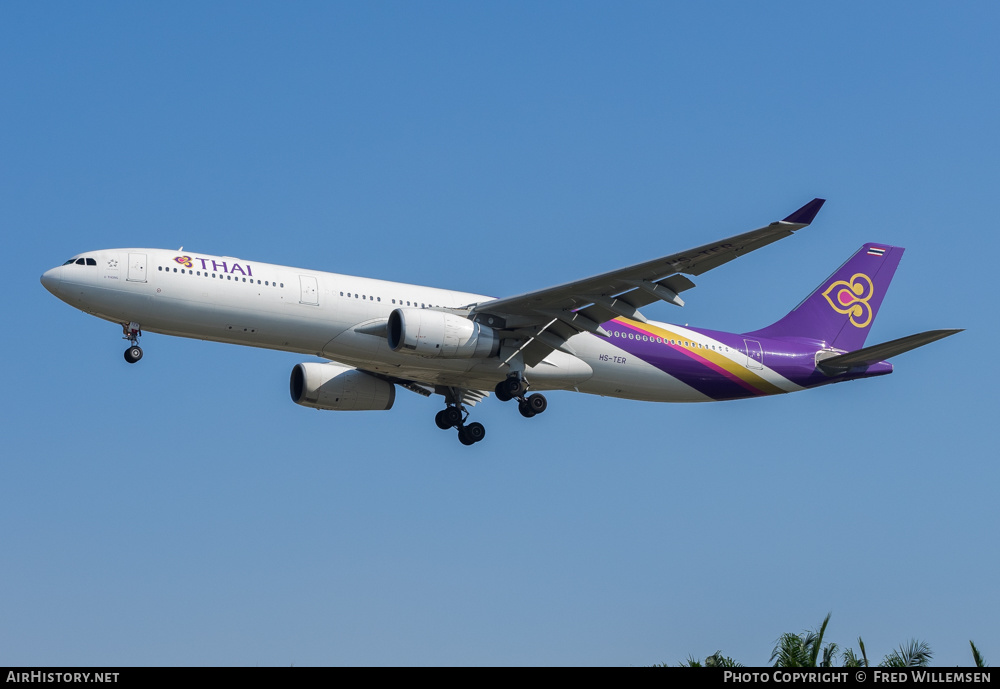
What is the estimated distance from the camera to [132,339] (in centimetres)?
3194

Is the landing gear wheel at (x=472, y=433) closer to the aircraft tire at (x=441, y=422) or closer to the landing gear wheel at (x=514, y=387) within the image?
the aircraft tire at (x=441, y=422)

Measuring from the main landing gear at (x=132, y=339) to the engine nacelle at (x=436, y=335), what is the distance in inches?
270

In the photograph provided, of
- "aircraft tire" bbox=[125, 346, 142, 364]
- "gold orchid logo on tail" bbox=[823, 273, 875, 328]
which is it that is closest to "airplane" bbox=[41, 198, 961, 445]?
"aircraft tire" bbox=[125, 346, 142, 364]

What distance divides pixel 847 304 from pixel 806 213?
15.3 meters

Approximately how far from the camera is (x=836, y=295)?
4172 centimetres

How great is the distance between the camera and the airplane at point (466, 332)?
31.3m

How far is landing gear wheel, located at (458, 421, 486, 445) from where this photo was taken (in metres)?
38.6

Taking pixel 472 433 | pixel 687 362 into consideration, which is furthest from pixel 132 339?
pixel 687 362

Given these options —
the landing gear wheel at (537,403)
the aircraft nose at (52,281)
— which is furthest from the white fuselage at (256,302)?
the landing gear wheel at (537,403)

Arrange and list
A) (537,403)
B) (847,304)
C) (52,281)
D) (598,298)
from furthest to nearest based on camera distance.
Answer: (847,304) → (537,403) → (598,298) → (52,281)

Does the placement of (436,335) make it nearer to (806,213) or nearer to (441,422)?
(441,422)

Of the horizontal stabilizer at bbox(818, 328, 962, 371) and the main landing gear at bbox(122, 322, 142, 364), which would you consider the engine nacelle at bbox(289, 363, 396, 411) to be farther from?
the horizontal stabilizer at bbox(818, 328, 962, 371)

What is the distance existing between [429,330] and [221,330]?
5659mm
